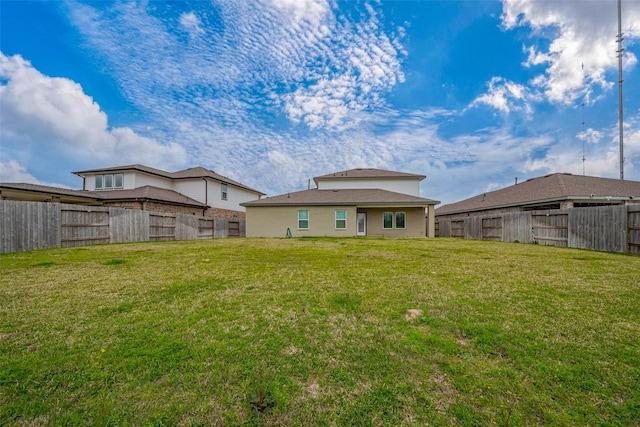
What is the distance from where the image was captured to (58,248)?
432 inches

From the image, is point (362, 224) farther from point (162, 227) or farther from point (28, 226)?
point (28, 226)

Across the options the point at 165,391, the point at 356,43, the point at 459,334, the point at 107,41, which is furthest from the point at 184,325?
the point at 107,41

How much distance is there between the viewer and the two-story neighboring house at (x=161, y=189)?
20469 mm

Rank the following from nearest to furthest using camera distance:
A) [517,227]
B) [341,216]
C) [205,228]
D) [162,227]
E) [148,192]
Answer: [517,227] < [162,227] < [341,216] < [205,228] < [148,192]

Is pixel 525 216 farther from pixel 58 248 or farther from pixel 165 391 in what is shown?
pixel 58 248

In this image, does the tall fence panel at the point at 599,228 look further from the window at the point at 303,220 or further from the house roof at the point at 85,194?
the house roof at the point at 85,194

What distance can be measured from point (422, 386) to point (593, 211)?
46.5ft

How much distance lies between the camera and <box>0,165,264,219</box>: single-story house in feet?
60.2

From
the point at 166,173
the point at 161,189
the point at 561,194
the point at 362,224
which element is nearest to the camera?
the point at 561,194

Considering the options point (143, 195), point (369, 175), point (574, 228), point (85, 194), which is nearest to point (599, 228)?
point (574, 228)

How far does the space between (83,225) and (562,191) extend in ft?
87.5

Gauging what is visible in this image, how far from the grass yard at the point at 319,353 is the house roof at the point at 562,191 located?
1452 cm

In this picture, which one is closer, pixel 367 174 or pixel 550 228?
pixel 550 228

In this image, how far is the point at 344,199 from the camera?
65.6ft
